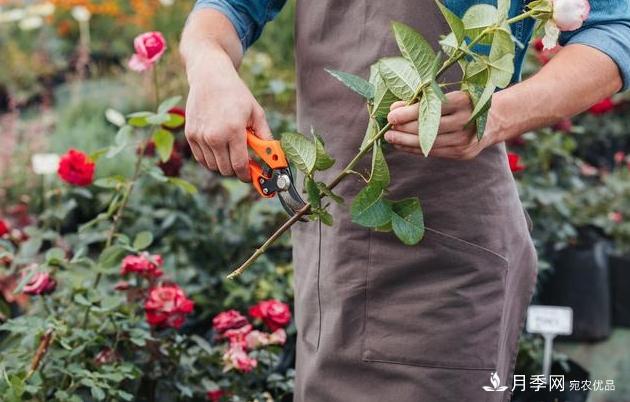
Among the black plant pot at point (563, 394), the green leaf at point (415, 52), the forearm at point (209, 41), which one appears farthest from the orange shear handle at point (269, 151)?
the black plant pot at point (563, 394)

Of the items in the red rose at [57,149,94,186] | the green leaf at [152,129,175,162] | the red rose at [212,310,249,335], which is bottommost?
the red rose at [212,310,249,335]

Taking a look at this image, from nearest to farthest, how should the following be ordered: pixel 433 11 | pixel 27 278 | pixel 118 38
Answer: pixel 433 11 → pixel 27 278 → pixel 118 38

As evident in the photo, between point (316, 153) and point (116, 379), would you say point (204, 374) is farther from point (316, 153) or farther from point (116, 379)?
point (316, 153)

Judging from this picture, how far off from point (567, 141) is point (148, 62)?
1829 millimetres

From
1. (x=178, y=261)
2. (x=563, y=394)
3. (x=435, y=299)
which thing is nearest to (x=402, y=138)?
(x=435, y=299)

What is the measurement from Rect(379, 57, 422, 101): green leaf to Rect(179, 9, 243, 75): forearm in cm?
29

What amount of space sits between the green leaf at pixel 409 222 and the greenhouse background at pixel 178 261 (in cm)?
78

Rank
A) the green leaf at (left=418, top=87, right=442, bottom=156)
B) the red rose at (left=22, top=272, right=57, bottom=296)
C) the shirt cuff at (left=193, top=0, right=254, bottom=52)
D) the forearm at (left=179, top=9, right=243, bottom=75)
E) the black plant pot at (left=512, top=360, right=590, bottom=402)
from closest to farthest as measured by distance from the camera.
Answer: the green leaf at (left=418, top=87, right=442, bottom=156) → the forearm at (left=179, top=9, right=243, bottom=75) → the shirt cuff at (left=193, top=0, right=254, bottom=52) → the red rose at (left=22, top=272, right=57, bottom=296) → the black plant pot at (left=512, top=360, right=590, bottom=402)

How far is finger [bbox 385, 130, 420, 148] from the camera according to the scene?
1113 mm

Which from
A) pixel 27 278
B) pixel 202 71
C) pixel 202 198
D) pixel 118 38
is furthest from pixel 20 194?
pixel 118 38

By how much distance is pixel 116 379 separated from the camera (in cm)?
175

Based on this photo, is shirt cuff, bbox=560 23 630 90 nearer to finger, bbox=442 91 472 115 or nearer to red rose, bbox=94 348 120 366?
finger, bbox=442 91 472 115

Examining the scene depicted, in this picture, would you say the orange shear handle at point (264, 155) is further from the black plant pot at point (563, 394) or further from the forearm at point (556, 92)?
the black plant pot at point (563, 394)
